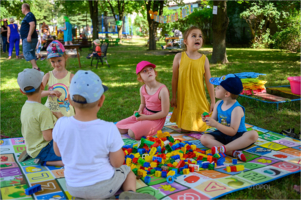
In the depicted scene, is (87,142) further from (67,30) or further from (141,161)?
(67,30)

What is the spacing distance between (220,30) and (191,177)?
29.4ft

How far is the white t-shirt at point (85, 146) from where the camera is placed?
1.98m

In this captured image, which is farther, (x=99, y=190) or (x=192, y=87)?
(x=192, y=87)

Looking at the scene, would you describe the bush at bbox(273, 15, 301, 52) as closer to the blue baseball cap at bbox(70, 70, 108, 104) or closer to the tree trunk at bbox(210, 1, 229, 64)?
the tree trunk at bbox(210, 1, 229, 64)

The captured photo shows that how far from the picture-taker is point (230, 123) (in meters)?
3.32

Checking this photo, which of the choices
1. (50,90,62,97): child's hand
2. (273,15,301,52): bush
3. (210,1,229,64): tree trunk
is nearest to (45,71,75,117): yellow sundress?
(50,90,62,97): child's hand

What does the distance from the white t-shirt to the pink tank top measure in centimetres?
199

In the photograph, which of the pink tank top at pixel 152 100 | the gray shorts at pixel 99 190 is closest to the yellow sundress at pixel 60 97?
the pink tank top at pixel 152 100

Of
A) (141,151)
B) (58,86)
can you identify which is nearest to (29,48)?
(58,86)

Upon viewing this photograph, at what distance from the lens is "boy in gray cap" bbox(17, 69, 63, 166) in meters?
2.79

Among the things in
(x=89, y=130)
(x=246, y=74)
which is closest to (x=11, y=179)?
(x=89, y=130)

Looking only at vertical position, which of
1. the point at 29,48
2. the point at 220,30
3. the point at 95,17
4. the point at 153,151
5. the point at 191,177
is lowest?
the point at 191,177

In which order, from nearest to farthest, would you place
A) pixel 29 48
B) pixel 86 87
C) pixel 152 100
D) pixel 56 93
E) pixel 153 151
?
pixel 86 87, pixel 153 151, pixel 56 93, pixel 152 100, pixel 29 48

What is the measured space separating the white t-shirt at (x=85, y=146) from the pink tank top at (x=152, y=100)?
6.54 feet
